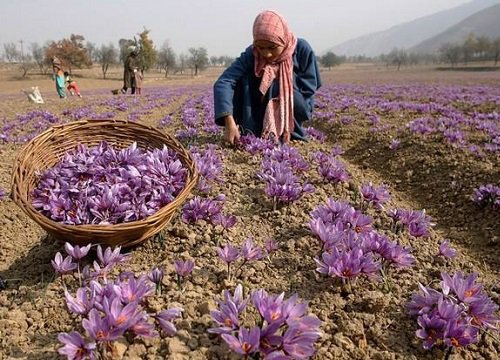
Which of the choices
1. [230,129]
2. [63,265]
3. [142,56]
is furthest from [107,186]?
[142,56]

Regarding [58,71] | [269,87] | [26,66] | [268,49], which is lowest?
[269,87]

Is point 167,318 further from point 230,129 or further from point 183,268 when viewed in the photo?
point 230,129

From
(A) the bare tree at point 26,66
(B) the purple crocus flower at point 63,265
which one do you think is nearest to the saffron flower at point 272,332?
(B) the purple crocus flower at point 63,265

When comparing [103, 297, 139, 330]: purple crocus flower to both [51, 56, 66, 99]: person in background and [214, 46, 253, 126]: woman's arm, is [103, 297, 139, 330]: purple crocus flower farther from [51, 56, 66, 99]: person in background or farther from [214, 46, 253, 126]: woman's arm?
[51, 56, 66, 99]: person in background

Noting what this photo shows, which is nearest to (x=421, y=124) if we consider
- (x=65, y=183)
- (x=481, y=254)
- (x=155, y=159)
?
(x=481, y=254)

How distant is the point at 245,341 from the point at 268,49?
398cm

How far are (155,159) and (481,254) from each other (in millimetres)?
3296

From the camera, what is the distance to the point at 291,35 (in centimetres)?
514

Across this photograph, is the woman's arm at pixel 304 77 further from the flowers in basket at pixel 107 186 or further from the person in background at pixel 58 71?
the person in background at pixel 58 71

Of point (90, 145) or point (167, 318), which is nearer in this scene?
point (167, 318)

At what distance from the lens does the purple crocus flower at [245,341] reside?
158 centimetres

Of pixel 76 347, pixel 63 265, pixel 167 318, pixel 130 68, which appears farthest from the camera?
pixel 130 68

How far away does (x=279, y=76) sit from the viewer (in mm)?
5258

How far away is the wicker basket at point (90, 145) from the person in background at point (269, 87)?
1.88m
